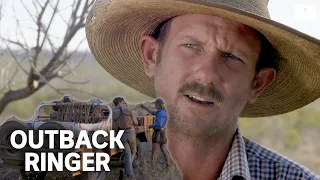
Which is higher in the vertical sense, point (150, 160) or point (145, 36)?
point (145, 36)

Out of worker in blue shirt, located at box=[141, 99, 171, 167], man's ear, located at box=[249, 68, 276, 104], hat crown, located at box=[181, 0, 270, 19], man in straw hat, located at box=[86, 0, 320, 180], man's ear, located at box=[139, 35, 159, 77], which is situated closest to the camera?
worker in blue shirt, located at box=[141, 99, 171, 167]

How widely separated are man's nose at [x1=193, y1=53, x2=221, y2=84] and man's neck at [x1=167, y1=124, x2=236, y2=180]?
5.2 inches

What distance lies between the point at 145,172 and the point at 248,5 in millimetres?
870

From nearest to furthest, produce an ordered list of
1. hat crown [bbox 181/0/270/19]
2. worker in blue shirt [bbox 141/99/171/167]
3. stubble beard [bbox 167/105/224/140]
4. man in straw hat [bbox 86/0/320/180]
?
worker in blue shirt [bbox 141/99/171/167] → stubble beard [bbox 167/105/224/140] → man in straw hat [bbox 86/0/320/180] → hat crown [bbox 181/0/270/19]

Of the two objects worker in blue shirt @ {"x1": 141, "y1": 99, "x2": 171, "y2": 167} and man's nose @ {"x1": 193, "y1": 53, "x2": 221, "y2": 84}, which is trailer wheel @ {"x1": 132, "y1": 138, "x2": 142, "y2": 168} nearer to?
worker in blue shirt @ {"x1": 141, "y1": 99, "x2": 171, "y2": 167}

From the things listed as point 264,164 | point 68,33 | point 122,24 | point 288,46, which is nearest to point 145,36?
point 122,24

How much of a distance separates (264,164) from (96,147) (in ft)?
4.07

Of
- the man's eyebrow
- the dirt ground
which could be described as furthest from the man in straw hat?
the dirt ground

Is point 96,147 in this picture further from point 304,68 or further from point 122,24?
point 304,68

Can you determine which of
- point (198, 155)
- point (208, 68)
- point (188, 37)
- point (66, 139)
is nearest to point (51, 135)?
point (66, 139)

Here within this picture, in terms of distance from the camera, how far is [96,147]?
0.84 metres

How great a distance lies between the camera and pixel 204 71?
1470 millimetres

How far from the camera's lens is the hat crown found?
5.05 feet

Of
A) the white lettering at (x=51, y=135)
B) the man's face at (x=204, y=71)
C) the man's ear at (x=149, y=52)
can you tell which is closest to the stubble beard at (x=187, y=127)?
the man's face at (x=204, y=71)
